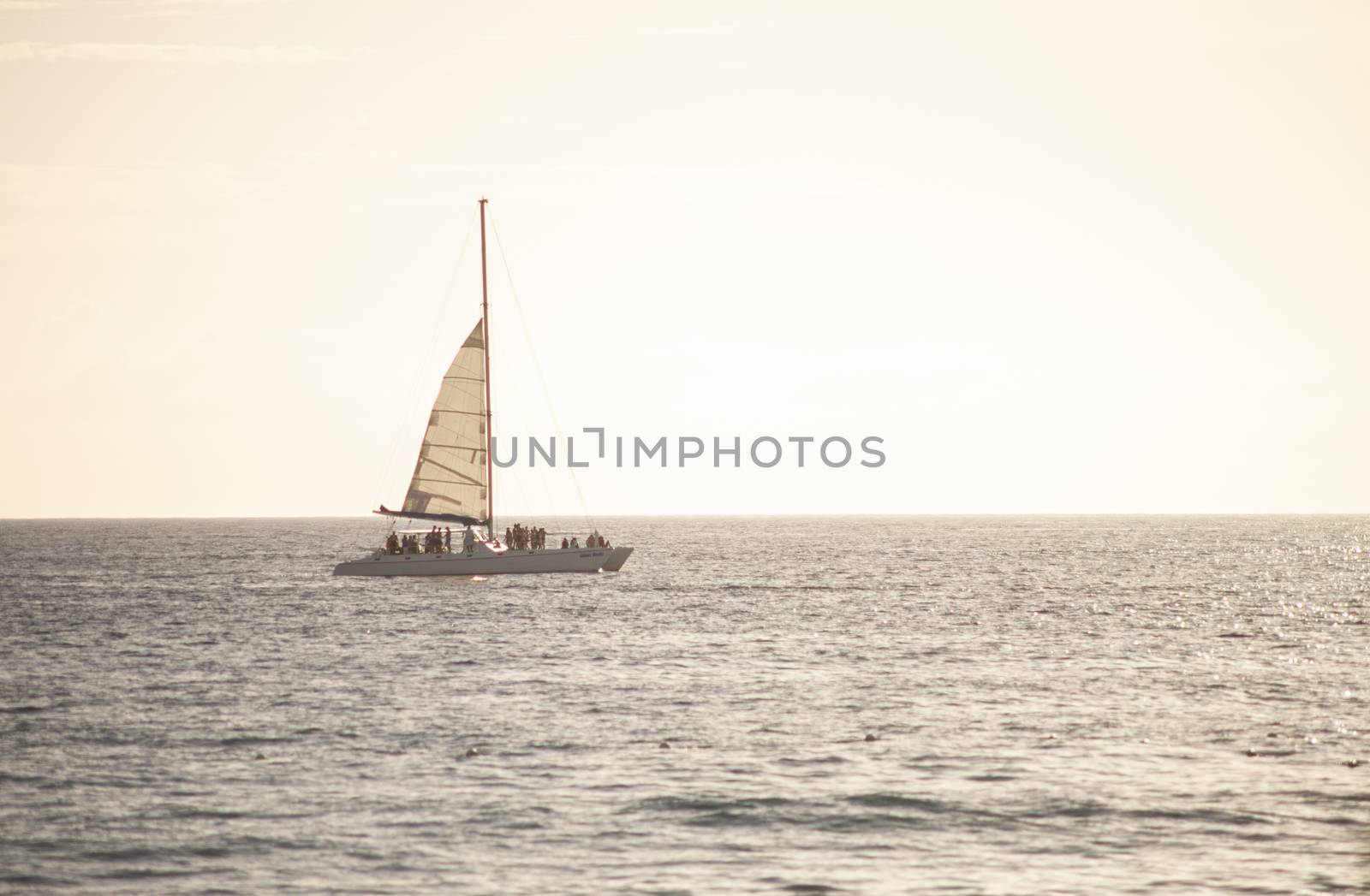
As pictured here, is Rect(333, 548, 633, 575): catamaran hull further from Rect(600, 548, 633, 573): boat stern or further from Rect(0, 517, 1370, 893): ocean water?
Rect(0, 517, 1370, 893): ocean water

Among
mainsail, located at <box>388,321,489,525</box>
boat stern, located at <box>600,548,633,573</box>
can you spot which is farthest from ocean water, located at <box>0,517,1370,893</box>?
boat stern, located at <box>600,548,633,573</box>

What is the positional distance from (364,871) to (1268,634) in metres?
51.5

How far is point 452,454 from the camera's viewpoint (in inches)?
3506

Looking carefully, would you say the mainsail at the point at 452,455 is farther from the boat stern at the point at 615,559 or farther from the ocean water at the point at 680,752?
the ocean water at the point at 680,752

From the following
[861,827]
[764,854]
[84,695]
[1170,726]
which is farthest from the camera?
[84,695]

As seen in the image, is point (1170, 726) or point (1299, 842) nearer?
point (1299, 842)

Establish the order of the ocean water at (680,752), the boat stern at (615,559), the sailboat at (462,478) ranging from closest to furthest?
the ocean water at (680,752) → the sailboat at (462,478) → the boat stern at (615,559)

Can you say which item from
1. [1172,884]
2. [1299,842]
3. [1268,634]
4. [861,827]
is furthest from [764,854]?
[1268,634]

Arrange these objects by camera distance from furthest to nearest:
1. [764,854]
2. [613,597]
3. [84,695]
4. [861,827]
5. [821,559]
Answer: [821,559] → [613,597] → [84,695] → [861,827] → [764,854]

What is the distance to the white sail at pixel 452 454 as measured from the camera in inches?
3499

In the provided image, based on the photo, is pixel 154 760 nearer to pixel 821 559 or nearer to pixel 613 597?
pixel 613 597

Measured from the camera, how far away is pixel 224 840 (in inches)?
1058

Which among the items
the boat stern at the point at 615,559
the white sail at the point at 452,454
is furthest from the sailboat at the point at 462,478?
the boat stern at the point at 615,559

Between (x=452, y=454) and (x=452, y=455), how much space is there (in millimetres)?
51
